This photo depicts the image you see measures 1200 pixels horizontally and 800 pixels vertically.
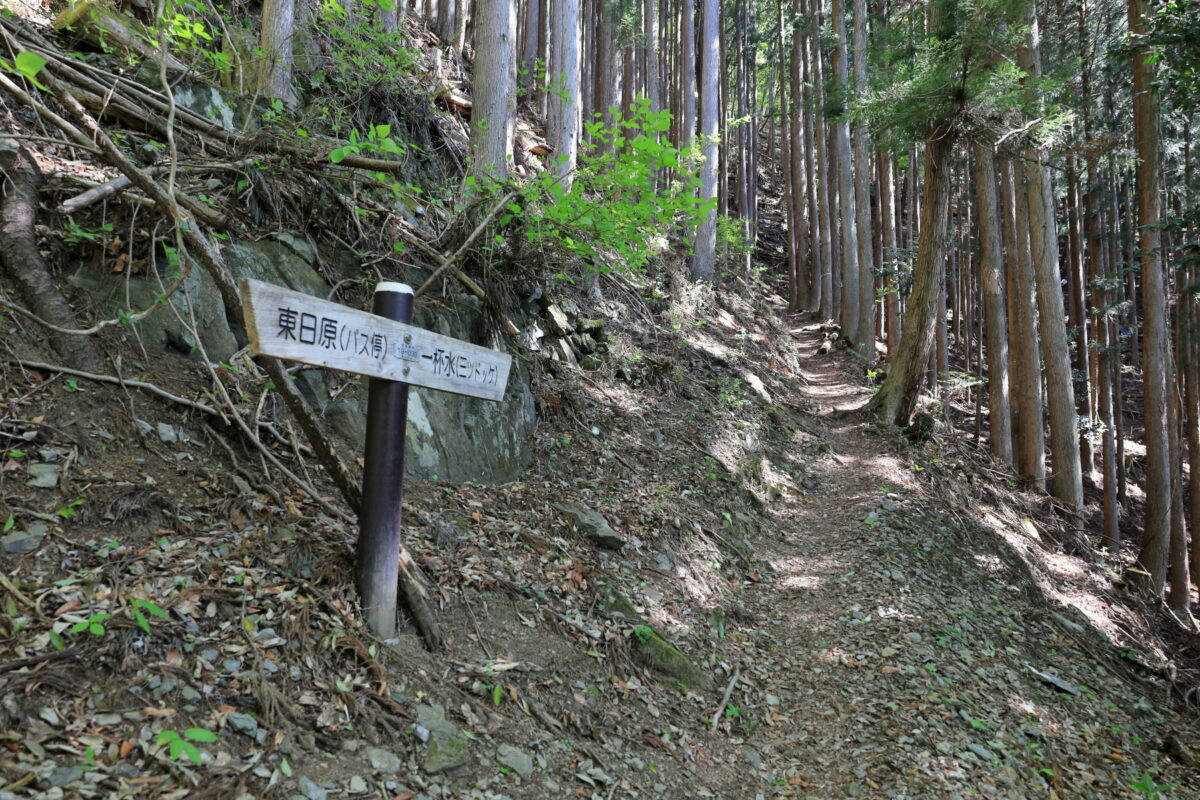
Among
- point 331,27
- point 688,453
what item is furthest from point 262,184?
point 688,453

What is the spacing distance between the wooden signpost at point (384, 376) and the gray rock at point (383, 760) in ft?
2.04

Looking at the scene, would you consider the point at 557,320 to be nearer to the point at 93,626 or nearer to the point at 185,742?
the point at 93,626

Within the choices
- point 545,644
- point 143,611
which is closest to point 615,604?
point 545,644

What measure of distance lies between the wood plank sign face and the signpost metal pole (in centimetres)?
13

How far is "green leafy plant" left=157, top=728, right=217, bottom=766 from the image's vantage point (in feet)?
7.34

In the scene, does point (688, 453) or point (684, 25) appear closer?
point (688, 453)

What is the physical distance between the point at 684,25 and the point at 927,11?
8.68 meters

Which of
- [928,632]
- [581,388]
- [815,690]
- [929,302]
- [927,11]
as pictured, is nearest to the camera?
[815,690]

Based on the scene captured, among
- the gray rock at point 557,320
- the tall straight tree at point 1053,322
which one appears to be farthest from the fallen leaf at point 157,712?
the tall straight tree at point 1053,322

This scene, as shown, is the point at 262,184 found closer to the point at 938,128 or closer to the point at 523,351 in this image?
the point at 523,351

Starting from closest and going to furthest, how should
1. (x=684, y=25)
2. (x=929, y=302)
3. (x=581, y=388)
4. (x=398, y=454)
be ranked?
(x=398, y=454), (x=581, y=388), (x=929, y=302), (x=684, y=25)

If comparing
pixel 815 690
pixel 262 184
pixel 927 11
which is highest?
pixel 927 11

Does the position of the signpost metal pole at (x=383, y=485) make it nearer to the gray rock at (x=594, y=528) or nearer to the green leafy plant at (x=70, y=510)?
the green leafy plant at (x=70, y=510)

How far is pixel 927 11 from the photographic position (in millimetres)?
9953
